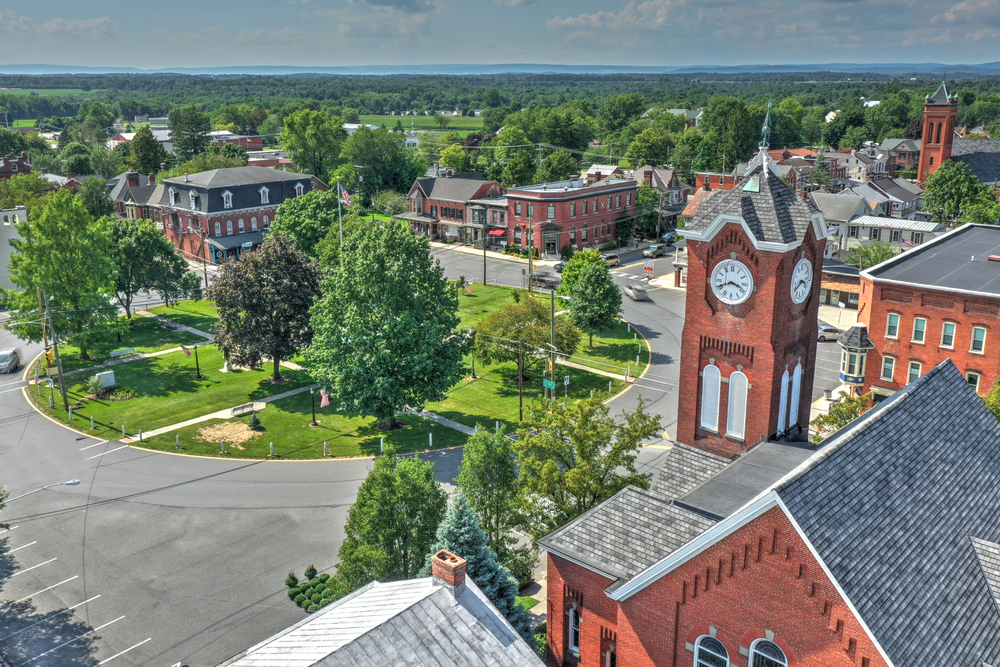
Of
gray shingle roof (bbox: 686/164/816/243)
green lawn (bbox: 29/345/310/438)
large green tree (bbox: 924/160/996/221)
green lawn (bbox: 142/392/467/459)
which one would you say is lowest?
green lawn (bbox: 142/392/467/459)

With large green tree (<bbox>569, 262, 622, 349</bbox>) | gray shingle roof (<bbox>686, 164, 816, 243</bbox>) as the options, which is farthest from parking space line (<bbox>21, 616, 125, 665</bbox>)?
large green tree (<bbox>569, 262, 622, 349</bbox>)

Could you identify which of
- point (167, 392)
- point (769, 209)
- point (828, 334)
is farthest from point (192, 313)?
point (769, 209)

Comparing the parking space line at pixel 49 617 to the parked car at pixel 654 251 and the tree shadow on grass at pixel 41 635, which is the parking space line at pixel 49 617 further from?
the parked car at pixel 654 251

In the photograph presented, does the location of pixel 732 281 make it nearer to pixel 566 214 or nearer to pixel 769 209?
pixel 769 209

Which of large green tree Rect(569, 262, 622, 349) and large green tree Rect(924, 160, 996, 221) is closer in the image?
large green tree Rect(569, 262, 622, 349)

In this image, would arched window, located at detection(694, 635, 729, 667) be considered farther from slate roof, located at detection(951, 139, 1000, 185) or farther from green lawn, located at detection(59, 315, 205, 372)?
slate roof, located at detection(951, 139, 1000, 185)

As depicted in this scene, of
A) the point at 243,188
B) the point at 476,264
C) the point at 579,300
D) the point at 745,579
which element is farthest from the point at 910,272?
the point at 243,188

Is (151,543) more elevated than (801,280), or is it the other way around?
(801,280)
